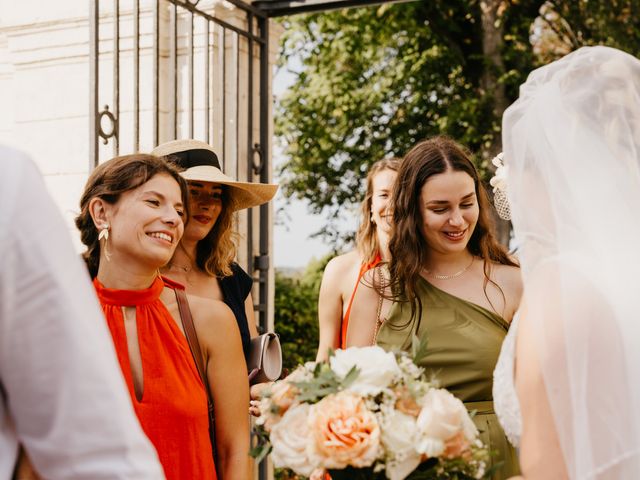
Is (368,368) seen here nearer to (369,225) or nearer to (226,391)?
(226,391)

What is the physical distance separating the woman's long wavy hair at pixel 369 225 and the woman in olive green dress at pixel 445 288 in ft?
2.83

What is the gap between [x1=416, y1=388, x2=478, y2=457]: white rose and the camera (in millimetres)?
1712

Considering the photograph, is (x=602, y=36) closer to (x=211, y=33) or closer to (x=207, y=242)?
(x=211, y=33)

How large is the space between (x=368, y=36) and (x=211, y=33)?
735 cm

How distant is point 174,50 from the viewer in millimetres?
4469

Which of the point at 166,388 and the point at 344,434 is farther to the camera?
the point at 166,388

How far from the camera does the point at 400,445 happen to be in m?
1.71

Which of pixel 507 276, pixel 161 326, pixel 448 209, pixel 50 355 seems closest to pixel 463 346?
pixel 507 276

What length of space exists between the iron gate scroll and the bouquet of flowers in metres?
2.88

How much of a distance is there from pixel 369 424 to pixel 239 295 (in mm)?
1859

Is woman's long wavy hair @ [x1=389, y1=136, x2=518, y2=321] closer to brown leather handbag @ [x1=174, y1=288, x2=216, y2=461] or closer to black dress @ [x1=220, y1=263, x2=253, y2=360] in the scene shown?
black dress @ [x1=220, y1=263, x2=253, y2=360]

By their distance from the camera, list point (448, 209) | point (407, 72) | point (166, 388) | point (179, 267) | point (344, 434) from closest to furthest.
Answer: point (344, 434) < point (166, 388) < point (448, 209) < point (179, 267) < point (407, 72)

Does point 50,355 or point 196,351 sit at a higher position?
point 50,355

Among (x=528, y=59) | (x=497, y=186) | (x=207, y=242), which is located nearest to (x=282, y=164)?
(x=528, y=59)
